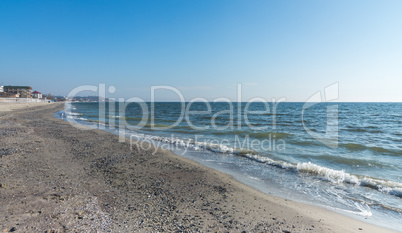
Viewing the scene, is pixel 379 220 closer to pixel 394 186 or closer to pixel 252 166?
pixel 394 186

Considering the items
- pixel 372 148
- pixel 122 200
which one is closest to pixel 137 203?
pixel 122 200

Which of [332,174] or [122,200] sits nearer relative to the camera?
[122,200]

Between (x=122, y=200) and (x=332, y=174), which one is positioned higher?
(x=122, y=200)

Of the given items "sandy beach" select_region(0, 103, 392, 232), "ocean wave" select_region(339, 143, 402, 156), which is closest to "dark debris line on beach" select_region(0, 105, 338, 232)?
"sandy beach" select_region(0, 103, 392, 232)

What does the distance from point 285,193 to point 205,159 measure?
173 inches

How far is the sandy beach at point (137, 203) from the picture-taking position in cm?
376

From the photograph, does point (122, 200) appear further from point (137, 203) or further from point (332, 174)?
point (332, 174)

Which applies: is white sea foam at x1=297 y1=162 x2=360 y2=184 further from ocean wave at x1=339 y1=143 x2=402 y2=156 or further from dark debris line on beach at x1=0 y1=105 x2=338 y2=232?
ocean wave at x1=339 y1=143 x2=402 y2=156

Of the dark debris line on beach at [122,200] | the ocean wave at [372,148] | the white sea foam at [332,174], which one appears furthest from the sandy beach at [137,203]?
the ocean wave at [372,148]

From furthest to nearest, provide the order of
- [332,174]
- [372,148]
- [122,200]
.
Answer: [372,148] → [332,174] → [122,200]

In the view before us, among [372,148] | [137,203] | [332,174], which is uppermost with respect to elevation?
[137,203]

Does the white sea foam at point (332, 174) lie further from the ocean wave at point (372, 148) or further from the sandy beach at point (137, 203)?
the ocean wave at point (372, 148)

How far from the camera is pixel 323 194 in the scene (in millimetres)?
6125

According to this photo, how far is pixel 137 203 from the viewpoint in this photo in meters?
4.59
